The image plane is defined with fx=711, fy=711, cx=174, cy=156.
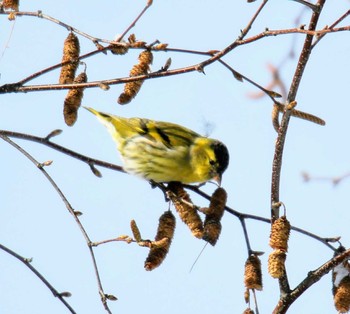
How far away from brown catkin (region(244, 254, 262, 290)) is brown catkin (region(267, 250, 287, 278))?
0.38 feet

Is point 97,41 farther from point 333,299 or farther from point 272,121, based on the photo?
point 333,299

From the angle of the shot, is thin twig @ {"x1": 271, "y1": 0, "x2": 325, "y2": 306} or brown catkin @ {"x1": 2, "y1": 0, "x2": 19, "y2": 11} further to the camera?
brown catkin @ {"x1": 2, "y1": 0, "x2": 19, "y2": 11}

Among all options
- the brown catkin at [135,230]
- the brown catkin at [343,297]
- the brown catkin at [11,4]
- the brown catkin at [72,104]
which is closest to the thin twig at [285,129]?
the brown catkin at [343,297]

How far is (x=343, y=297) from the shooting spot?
9.17ft

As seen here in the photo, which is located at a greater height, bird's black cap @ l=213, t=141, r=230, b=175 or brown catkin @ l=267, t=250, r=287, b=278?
bird's black cap @ l=213, t=141, r=230, b=175

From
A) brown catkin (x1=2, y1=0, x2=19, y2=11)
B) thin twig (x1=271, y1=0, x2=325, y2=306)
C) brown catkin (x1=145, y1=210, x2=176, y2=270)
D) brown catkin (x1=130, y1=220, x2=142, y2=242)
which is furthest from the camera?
brown catkin (x1=2, y1=0, x2=19, y2=11)

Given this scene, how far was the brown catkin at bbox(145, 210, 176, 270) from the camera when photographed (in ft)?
9.16

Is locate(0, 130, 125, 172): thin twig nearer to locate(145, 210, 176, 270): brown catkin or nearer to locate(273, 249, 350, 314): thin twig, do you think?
locate(145, 210, 176, 270): brown catkin

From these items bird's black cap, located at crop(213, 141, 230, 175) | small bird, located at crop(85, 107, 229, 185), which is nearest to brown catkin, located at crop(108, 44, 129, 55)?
small bird, located at crop(85, 107, 229, 185)

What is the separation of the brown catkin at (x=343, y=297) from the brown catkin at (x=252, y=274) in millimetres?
307

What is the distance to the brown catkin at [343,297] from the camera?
2793 mm

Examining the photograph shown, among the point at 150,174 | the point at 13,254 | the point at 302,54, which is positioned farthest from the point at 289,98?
the point at 150,174

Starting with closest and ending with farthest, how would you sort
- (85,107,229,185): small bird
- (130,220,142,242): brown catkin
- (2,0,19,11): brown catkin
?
(130,220,142,242): brown catkin
(2,0,19,11): brown catkin
(85,107,229,185): small bird

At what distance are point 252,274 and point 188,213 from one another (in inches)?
14.5
